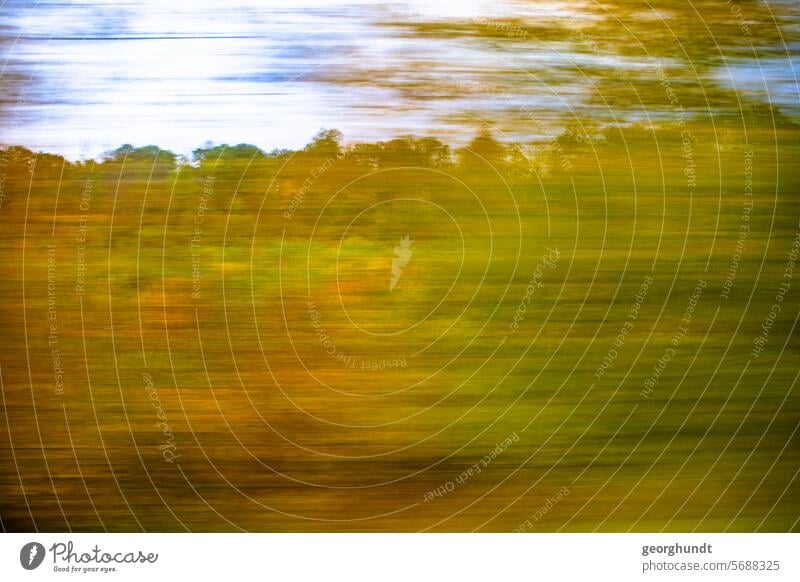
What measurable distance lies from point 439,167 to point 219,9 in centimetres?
100

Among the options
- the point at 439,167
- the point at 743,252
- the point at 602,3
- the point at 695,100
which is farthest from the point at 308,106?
the point at 743,252

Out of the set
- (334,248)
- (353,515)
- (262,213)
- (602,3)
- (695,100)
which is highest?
(602,3)

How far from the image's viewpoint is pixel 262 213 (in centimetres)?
234

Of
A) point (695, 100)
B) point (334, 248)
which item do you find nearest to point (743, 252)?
point (695, 100)

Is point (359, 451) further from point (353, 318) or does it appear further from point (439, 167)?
point (439, 167)

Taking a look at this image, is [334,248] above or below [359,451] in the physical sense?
above

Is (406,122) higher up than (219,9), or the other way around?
(219,9)

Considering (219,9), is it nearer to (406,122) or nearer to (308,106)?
(308,106)

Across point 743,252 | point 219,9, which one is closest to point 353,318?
Result: point 219,9

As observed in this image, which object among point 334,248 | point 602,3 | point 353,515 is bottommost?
point 353,515

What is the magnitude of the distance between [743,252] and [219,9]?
2123 mm

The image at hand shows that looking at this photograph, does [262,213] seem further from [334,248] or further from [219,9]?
[219,9]

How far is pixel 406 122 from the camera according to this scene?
2.35m

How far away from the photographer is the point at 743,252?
7.77 ft
